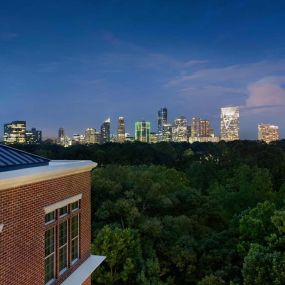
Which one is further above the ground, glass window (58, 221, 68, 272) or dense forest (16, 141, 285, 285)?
glass window (58, 221, 68, 272)

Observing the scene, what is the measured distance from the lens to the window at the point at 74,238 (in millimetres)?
15891

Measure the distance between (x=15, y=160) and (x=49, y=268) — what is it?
Answer: 12.5ft

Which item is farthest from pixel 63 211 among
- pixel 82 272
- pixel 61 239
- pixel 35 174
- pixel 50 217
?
pixel 35 174

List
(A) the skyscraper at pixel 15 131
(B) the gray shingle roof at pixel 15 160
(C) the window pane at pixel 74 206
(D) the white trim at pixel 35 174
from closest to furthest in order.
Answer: (D) the white trim at pixel 35 174
(B) the gray shingle roof at pixel 15 160
(C) the window pane at pixel 74 206
(A) the skyscraper at pixel 15 131

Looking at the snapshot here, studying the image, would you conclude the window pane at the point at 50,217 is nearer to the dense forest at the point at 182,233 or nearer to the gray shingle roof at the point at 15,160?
the gray shingle roof at the point at 15,160

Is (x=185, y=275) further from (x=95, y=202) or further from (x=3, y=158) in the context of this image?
(x=3, y=158)

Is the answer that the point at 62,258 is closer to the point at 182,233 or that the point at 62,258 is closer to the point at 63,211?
the point at 63,211

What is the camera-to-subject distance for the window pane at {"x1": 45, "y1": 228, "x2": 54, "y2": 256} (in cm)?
1365

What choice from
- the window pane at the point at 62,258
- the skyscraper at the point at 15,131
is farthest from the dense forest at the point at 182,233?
the skyscraper at the point at 15,131

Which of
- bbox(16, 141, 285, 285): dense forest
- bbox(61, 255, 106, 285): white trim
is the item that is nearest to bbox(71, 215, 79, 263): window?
bbox(61, 255, 106, 285): white trim

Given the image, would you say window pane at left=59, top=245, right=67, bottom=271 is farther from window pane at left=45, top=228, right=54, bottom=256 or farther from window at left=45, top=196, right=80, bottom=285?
window pane at left=45, top=228, right=54, bottom=256

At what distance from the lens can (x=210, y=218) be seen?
37.3 meters

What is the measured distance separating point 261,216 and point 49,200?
1943 cm

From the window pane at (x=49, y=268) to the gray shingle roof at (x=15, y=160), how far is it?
321 cm
